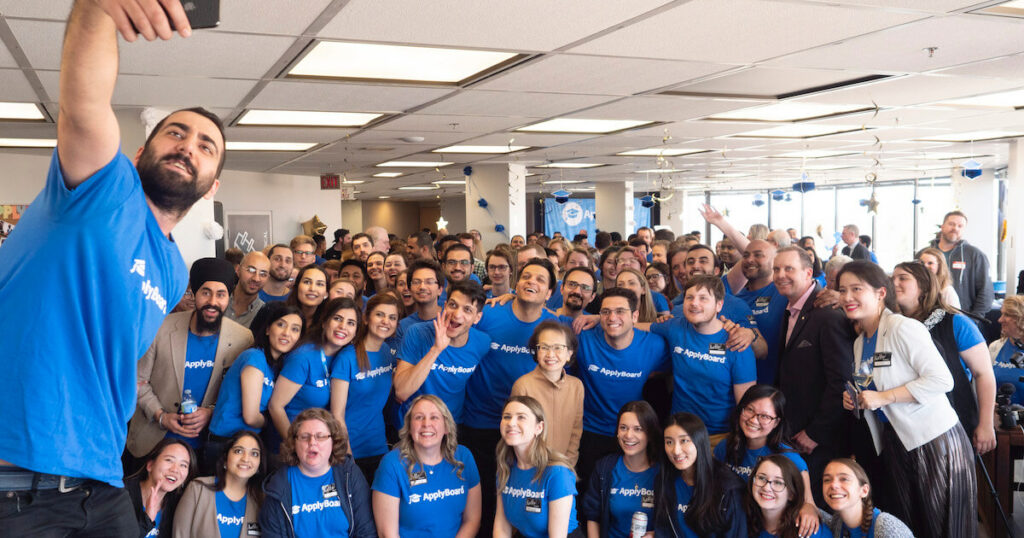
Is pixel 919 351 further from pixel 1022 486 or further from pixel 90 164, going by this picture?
pixel 90 164

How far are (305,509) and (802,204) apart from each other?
63.3 ft

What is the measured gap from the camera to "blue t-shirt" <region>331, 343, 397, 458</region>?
142 inches

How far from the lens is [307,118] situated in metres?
6.63

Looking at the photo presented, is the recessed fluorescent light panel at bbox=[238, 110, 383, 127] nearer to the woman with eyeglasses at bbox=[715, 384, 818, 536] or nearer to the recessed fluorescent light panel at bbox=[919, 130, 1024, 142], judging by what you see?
the woman with eyeglasses at bbox=[715, 384, 818, 536]

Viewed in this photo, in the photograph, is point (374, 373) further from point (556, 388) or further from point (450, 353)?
point (556, 388)

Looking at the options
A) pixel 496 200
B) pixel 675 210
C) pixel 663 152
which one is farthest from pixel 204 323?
pixel 675 210

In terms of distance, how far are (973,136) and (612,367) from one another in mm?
7655

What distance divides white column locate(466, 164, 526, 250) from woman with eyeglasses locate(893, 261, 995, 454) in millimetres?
7866

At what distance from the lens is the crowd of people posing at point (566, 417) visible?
129 inches

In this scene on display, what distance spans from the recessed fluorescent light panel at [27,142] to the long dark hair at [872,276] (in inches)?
280

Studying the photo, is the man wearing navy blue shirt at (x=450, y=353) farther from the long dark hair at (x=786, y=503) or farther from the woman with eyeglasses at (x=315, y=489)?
the long dark hair at (x=786, y=503)

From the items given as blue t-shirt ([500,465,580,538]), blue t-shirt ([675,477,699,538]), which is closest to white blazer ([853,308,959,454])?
blue t-shirt ([675,477,699,538])

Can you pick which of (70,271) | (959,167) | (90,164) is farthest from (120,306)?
(959,167)

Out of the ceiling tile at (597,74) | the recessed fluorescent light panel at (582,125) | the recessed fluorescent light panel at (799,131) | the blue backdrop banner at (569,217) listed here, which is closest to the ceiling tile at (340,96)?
the ceiling tile at (597,74)
